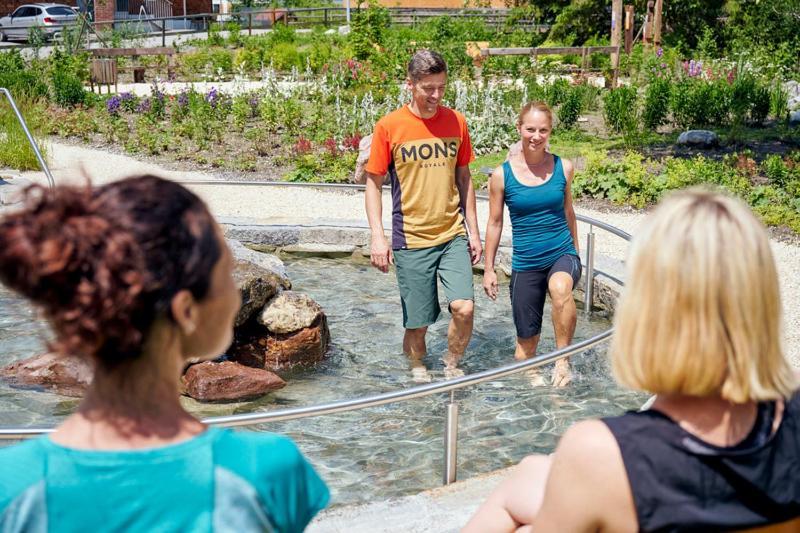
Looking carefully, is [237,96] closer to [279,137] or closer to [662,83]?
[279,137]

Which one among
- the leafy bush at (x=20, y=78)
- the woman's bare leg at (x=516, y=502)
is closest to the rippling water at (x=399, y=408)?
the woman's bare leg at (x=516, y=502)

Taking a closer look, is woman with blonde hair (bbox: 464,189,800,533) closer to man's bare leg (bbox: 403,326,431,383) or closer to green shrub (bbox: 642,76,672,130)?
man's bare leg (bbox: 403,326,431,383)

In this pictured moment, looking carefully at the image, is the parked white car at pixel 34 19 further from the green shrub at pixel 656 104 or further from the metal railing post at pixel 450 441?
the metal railing post at pixel 450 441

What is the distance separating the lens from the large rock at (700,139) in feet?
43.4

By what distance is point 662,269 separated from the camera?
5.98ft

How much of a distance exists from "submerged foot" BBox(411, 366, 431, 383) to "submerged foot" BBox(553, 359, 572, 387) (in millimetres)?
1156

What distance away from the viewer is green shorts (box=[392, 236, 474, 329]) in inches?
227

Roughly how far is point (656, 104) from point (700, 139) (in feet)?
3.82

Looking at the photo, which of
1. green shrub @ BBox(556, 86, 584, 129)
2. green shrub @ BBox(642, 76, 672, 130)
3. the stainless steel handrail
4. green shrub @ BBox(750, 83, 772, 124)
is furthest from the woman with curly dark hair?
green shrub @ BBox(750, 83, 772, 124)

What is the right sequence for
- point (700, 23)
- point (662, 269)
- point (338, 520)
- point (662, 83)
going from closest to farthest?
1. point (662, 269)
2. point (338, 520)
3. point (662, 83)
4. point (700, 23)

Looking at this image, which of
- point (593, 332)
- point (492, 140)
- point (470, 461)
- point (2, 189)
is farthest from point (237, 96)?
point (470, 461)

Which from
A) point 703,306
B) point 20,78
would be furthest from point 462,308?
point 20,78

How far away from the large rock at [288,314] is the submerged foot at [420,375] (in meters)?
0.92

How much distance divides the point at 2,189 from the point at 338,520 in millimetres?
7845
